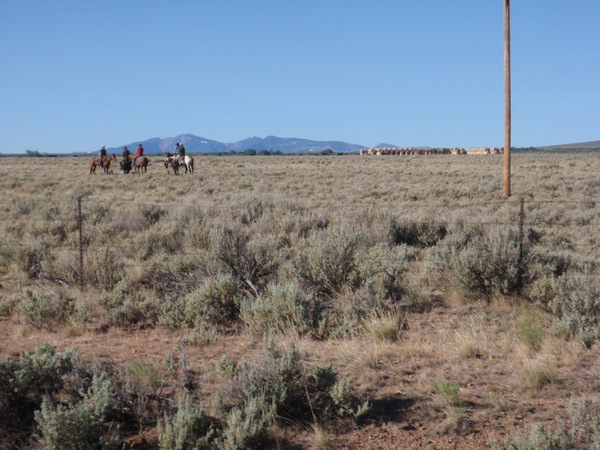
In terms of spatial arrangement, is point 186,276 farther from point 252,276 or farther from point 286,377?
point 286,377

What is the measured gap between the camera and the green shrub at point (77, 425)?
11.5 ft

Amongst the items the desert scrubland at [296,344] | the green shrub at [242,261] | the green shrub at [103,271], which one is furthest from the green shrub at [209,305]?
the green shrub at [103,271]

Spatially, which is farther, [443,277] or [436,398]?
[443,277]

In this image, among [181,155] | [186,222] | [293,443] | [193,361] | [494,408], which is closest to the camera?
[293,443]

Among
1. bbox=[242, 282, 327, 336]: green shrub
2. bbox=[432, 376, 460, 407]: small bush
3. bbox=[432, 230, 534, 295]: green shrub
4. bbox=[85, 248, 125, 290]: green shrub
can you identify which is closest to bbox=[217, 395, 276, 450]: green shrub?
bbox=[432, 376, 460, 407]: small bush

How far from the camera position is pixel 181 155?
32375mm

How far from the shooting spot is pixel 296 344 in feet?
18.0

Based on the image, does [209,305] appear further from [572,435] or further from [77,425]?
[572,435]

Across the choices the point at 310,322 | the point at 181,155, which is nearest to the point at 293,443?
the point at 310,322

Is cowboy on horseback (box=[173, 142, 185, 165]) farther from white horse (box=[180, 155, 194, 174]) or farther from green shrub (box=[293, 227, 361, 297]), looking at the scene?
green shrub (box=[293, 227, 361, 297])

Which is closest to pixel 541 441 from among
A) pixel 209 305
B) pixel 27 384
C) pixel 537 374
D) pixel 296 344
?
pixel 537 374

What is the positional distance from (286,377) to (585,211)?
1338cm

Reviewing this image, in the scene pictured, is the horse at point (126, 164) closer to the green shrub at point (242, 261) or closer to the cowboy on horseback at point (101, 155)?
the cowboy on horseback at point (101, 155)

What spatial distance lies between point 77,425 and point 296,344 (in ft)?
7.83
